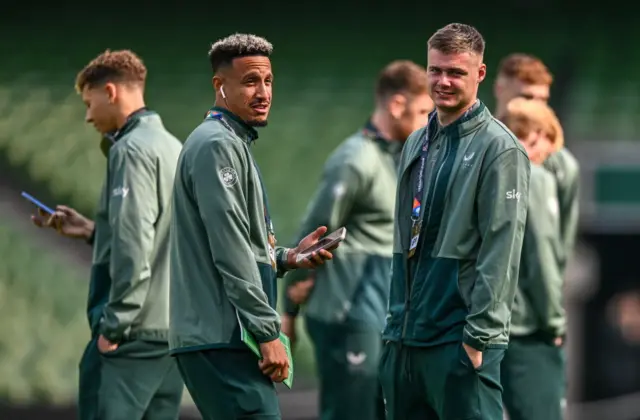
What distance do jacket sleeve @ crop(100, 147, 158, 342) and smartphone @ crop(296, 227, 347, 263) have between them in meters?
1.10

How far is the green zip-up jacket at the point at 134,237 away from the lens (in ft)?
20.3

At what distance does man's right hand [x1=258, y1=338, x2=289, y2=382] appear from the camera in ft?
16.3

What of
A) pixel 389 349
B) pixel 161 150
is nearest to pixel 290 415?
pixel 161 150

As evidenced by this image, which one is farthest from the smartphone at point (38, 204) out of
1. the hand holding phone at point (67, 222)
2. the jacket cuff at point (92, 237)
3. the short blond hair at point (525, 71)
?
the short blond hair at point (525, 71)

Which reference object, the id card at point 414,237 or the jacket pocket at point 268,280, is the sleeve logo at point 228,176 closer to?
the jacket pocket at point 268,280

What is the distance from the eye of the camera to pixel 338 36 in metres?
13.1

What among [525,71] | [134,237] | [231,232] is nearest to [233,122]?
[231,232]

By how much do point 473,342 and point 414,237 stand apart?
47cm

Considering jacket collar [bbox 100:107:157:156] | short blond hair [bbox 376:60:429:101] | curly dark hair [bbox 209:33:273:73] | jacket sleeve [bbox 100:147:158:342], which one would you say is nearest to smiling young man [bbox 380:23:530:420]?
curly dark hair [bbox 209:33:273:73]

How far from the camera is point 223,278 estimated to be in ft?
16.4

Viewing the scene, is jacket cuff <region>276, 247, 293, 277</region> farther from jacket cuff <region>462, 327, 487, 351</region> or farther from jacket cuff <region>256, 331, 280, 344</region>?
jacket cuff <region>462, 327, 487, 351</region>

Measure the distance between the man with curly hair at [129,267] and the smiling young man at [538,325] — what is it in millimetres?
1664

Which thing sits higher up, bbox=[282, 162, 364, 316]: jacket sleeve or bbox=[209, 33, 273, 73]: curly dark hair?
bbox=[209, 33, 273, 73]: curly dark hair

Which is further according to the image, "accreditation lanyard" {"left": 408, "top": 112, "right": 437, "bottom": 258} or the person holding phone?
the person holding phone
